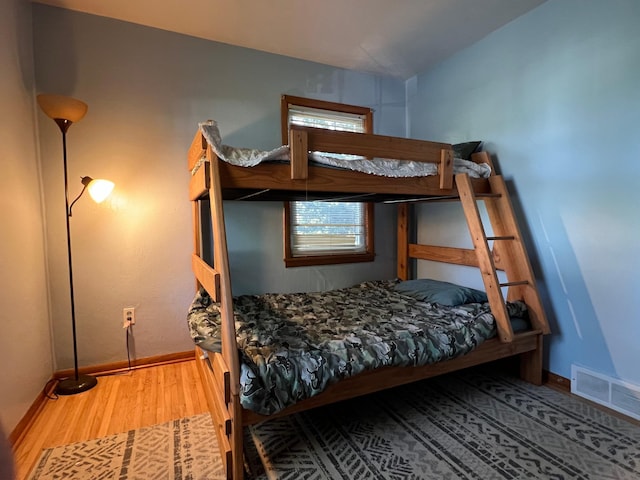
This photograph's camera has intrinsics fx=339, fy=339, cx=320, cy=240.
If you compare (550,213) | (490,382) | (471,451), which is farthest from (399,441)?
(550,213)

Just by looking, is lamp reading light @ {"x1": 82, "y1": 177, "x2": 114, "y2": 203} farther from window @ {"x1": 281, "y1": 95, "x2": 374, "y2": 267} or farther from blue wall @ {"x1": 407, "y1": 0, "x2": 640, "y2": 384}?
blue wall @ {"x1": 407, "y1": 0, "x2": 640, "y2": 384}

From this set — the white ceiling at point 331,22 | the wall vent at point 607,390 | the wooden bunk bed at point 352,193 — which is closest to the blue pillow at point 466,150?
the wooden bunk bed at point 352,193

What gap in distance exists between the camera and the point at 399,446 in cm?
159

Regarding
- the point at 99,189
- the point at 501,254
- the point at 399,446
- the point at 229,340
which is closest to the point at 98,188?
the point at 99,189

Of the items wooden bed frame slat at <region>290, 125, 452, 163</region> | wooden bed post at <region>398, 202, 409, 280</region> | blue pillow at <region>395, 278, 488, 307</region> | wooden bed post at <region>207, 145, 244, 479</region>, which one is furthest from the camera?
wooden bed post at <region>398, 202, 409, 280</region>

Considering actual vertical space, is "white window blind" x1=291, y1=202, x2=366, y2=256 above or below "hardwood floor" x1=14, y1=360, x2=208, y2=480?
above

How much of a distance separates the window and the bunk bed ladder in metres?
1.14

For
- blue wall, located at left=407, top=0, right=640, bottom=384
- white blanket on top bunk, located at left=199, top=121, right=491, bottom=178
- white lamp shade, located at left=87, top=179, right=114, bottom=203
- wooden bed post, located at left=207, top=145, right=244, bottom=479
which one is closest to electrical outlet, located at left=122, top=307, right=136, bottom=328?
white lamp shade, located at left=87, top=179, right=114, bottom=203

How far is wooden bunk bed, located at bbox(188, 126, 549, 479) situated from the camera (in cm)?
139

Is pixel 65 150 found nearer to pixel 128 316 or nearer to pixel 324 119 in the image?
pixel 128 316

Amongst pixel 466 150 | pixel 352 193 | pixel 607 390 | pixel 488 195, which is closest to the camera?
pixel 607 390

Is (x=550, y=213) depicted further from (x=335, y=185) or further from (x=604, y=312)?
(x=335, y=185)

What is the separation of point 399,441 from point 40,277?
229cm

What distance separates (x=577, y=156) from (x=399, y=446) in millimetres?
1910
